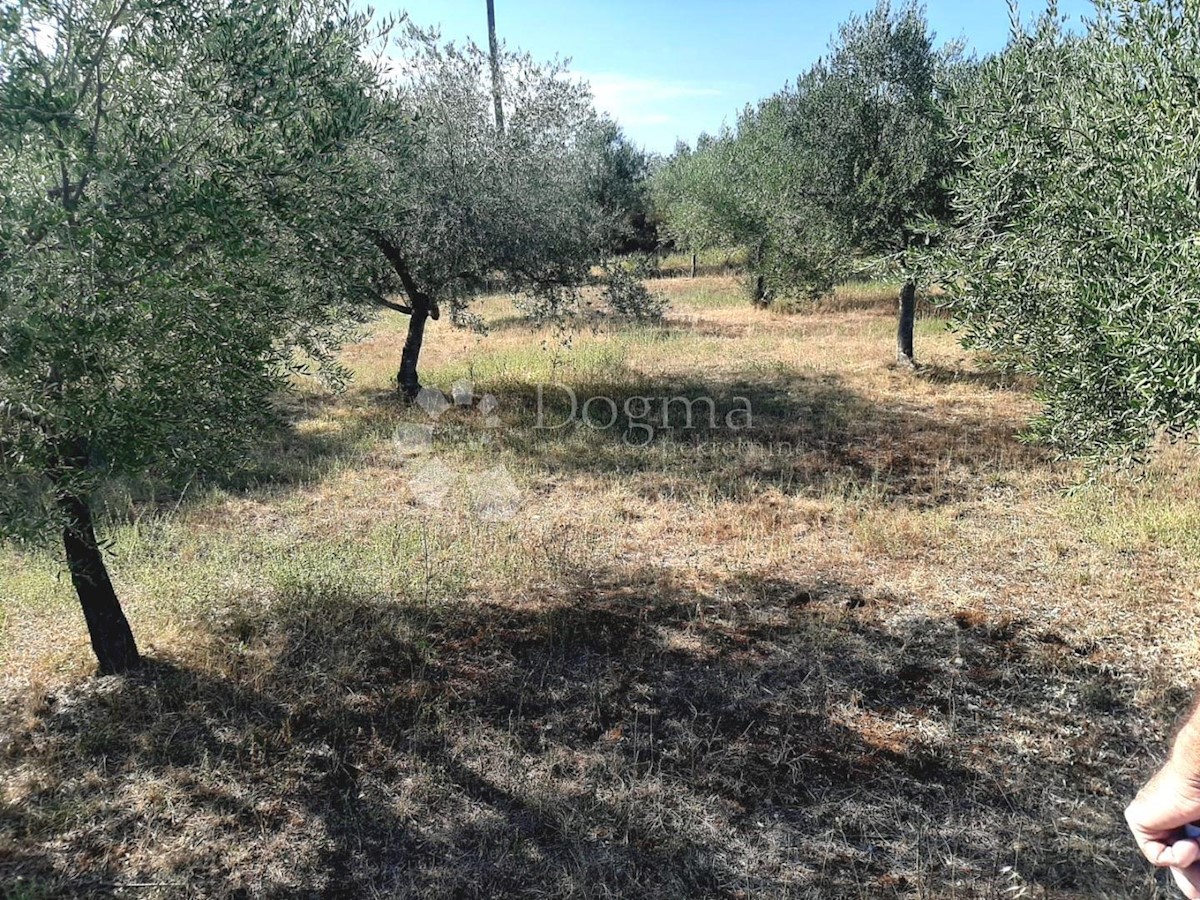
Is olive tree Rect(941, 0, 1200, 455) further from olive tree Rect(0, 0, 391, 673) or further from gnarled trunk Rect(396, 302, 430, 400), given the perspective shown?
gnarled trunk Rect(396, 302, 430, 400)

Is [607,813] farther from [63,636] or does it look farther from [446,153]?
[446,153]

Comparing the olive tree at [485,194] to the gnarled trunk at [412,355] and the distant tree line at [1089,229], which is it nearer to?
the gnarled trunk at [412,355]

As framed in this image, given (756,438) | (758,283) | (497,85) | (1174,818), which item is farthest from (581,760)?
(758,283)

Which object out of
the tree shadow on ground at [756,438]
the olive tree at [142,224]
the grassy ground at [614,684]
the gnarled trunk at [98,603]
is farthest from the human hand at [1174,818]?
the tree shadow on ground at [756,438]

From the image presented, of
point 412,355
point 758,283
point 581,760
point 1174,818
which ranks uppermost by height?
point 758,283

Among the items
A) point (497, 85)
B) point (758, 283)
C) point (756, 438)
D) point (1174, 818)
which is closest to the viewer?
point (1174, 818)

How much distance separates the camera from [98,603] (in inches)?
170

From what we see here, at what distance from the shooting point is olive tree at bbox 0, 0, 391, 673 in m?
3.06

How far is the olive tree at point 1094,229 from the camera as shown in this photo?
3590 mm

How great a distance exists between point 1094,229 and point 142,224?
16.4ft

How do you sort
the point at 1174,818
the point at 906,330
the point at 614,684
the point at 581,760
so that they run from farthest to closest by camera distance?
the point at 906,330 → the point at 614,684 → the point at 581,760 → the point at 1174,818

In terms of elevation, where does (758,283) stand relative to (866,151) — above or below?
below

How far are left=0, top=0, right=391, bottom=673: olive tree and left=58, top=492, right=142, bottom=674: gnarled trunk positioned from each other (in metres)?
0.02

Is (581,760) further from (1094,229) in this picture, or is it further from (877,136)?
(877,136)
